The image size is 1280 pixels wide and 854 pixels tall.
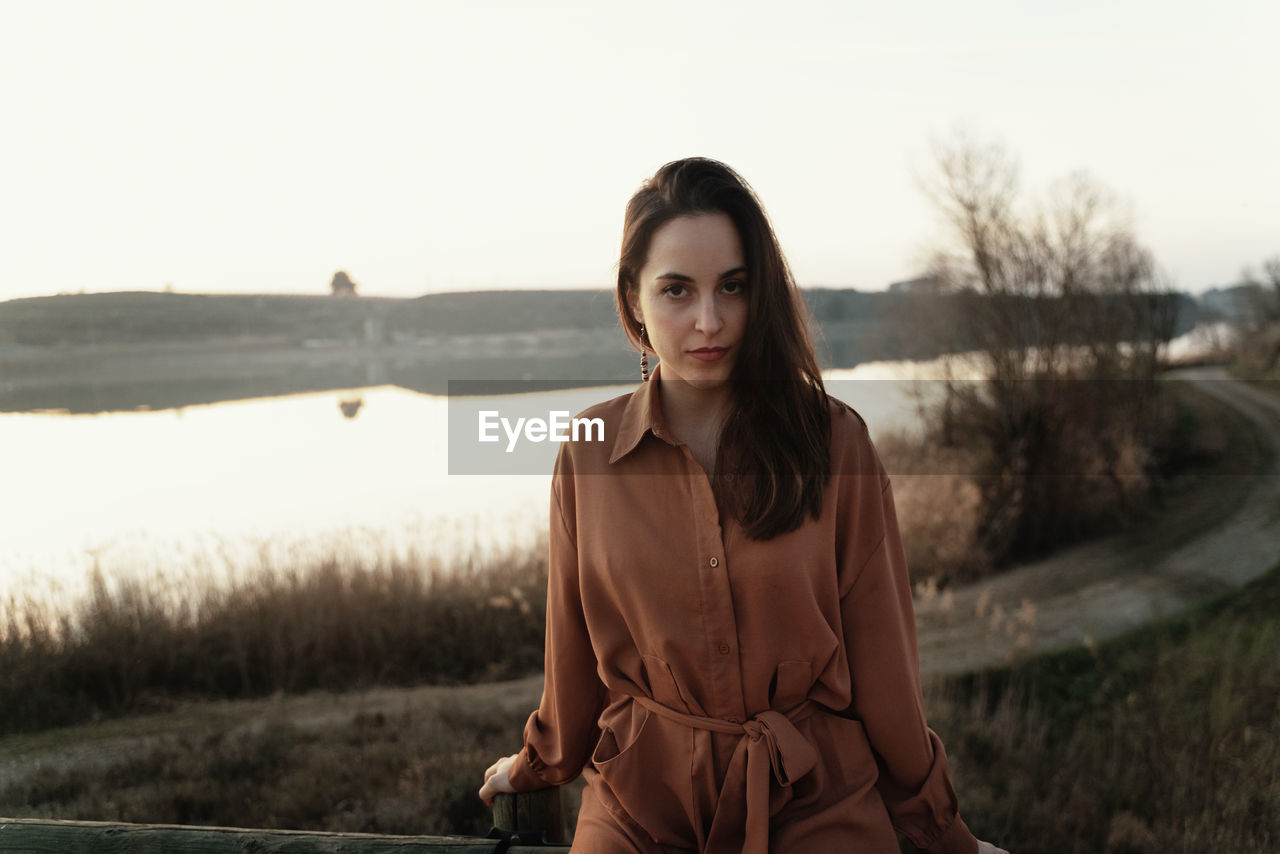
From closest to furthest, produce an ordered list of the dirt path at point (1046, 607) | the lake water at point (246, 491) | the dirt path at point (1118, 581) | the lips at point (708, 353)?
1. the lips at point (708, 353)
2. the dirt path at point (1046, 607)
3. the lake water at point (246, 491)
4. the dirt path at point (1118, 581)

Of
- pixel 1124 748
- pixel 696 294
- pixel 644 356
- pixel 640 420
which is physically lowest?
pixel 1124 748

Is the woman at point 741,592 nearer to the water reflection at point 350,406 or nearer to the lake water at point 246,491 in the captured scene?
the lake water at point 246,491

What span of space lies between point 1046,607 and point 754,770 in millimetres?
9946

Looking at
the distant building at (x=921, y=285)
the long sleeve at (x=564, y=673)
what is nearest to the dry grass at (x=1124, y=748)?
the long sleeve at (x=564, y=673)

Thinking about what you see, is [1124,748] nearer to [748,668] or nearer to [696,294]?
[748,668]

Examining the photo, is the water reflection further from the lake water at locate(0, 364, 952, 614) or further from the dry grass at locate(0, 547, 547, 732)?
the dry grass at locate(0, 547, 547, 732)

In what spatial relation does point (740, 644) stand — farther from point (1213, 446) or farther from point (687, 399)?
point (1213, 446)

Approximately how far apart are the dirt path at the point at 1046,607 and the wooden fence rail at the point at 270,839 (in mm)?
3095

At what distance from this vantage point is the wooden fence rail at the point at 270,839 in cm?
183

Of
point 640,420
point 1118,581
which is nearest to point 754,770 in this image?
point 640,420

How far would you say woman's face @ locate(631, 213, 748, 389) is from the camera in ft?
5.16

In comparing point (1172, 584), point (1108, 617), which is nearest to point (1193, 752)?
point (1108, 617)

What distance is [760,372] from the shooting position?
165 cm

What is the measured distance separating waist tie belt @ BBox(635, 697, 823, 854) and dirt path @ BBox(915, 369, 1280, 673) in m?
6.11
